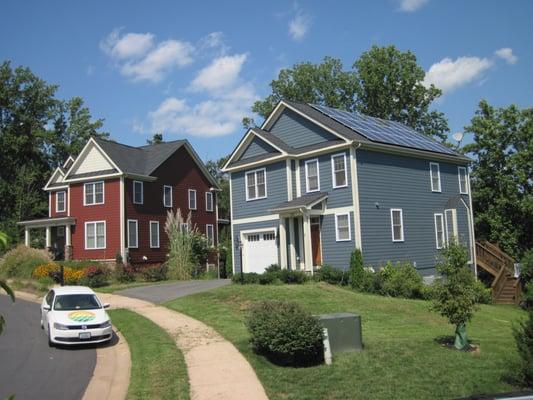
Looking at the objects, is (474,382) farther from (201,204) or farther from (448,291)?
(201,204)

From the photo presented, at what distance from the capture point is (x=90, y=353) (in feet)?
44.7

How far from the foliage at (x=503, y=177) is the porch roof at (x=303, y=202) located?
48.9 ft

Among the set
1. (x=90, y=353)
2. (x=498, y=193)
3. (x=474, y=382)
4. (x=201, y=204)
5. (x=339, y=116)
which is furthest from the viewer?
(x=201, y=204)

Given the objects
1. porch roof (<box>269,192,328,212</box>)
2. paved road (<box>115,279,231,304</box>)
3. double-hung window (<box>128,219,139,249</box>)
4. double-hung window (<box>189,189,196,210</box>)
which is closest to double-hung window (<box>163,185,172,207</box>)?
double-hung window (<box>189,189,196,210</box>)

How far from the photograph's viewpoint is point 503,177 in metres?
35.8

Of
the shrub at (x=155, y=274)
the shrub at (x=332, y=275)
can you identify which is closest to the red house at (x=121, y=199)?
the shrub at (x=155, y=274)

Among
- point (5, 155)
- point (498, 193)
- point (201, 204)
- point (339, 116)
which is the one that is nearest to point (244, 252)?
point (339, 116)

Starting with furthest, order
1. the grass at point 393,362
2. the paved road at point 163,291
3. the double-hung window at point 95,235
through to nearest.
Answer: the double-hung window at point 95,235, the paved road at point 163,291, the grass at point 393,362

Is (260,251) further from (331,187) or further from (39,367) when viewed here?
(39,367)

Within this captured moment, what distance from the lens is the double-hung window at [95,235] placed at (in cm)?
3700

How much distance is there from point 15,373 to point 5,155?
49376 mm

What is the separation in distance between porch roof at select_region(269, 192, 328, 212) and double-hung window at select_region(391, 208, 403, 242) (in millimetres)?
3507

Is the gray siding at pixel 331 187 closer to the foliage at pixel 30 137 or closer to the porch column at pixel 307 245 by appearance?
the porch column at pixel 307 245

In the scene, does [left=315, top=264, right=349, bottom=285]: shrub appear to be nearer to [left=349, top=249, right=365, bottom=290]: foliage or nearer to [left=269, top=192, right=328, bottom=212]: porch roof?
[left=349, top=249, right=365, bottom=290]: foliage
